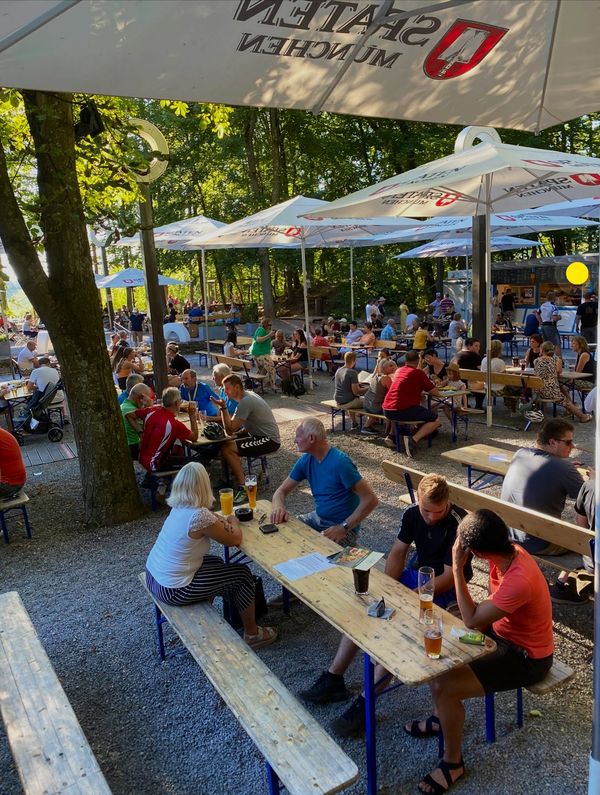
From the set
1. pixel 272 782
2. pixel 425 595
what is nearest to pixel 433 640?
pixel 425 595

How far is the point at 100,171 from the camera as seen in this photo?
7566 mm

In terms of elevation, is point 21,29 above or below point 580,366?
above

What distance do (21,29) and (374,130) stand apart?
2806cm

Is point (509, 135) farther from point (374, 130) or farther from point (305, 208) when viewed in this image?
point (305, 208)

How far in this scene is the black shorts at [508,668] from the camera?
3.02 m

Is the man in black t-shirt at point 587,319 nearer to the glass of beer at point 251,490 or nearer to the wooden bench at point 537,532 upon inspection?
the wooden bench at point 537,532

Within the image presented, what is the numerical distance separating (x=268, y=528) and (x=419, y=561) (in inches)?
40.8

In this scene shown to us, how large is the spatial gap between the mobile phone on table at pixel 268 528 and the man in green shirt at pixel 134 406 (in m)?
3.49

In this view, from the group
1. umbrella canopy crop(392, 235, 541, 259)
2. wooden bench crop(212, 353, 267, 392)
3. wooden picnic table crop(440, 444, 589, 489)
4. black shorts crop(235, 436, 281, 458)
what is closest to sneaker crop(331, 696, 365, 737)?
wooden picnic table crop(440, 444, 589, 489)

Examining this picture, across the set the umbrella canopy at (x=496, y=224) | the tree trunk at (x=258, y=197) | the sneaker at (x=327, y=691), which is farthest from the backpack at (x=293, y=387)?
the tree trunk at (x=258, y=197)

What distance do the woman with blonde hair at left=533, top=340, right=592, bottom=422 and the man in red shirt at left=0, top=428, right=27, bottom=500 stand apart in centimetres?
705

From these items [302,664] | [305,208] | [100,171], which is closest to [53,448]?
[100,171]

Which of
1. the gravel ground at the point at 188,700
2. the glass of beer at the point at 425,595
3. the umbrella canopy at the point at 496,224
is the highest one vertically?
the umbrella canopy at the point at 496,224

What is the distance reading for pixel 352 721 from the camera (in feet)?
11.3
